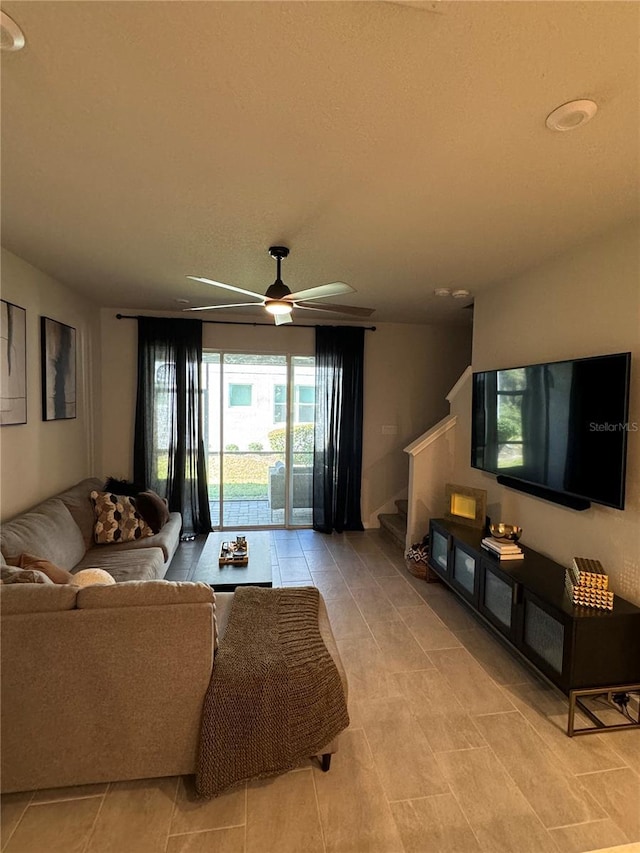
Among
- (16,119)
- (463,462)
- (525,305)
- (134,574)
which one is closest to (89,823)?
(134,574)

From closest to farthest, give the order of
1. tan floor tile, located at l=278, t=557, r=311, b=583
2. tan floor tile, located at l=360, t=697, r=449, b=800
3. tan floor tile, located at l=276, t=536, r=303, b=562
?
tan floor tile, located at l=360, t=697, r=449, b=800
tan floor tile, located at l=278, t=557, r=311, b=583
tan floor tile, located at l=276, t=536, r=303, b=562

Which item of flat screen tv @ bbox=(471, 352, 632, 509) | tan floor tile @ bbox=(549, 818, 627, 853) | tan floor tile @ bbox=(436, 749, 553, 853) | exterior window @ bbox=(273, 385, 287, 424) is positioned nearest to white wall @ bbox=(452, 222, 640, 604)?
flat screen tv @ bbox=(471, 352, 632, 509)

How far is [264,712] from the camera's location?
5.36 feet

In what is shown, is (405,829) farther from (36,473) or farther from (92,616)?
(36,473)

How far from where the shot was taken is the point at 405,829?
5.12 ft

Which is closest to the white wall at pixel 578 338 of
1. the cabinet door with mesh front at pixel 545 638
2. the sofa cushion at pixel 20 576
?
the cabinet door with mesh front at pixel 545 638

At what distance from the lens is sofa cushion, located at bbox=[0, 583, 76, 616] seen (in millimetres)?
1553

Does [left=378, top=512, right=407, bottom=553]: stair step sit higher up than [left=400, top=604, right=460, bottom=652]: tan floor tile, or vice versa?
[left=378, top=512, right=407, bottom=553]: stair step

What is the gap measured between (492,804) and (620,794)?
0.57 meters

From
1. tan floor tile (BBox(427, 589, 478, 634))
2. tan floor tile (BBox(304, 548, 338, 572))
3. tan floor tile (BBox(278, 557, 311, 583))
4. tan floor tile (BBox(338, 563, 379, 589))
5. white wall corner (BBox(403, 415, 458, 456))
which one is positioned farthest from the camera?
white wall corner (BBox(403, 415, 458, 456))

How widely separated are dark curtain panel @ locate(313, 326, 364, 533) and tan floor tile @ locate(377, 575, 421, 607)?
142 cm

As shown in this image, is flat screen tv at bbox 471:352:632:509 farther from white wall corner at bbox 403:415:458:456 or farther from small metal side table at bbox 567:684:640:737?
small metal side table at bbox 567:684:640:737

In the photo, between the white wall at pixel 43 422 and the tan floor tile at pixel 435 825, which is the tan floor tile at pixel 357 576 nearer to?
the tan floor tile at pixel 435 825

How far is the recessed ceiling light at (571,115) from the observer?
4.55 feet
